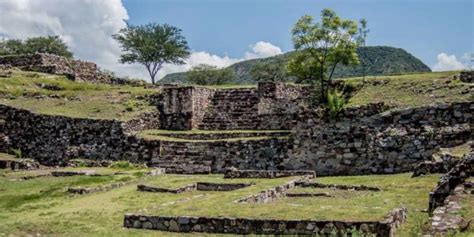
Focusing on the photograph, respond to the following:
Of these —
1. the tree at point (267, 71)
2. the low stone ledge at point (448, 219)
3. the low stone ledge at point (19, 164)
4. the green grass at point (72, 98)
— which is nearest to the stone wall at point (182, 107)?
the green grass at point (72, 98)

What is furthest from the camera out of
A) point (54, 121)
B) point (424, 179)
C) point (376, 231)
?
point (54, 121)

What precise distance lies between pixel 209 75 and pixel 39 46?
19.1 m

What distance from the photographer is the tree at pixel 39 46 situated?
210 feet

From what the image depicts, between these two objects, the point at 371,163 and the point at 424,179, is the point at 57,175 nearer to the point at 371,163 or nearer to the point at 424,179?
the point at 371,163

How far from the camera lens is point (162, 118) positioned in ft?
87.5

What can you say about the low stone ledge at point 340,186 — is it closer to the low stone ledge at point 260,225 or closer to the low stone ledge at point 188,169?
the low stone ledge at point 260,225

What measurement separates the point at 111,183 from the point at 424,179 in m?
8.92

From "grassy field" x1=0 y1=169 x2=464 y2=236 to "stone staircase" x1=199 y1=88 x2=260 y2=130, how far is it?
7.01m

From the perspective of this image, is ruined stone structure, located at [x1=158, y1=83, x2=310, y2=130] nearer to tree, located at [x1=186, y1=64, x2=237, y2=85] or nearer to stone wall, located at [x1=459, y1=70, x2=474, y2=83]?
stone wall, located at [x1=459, y1=70, x2=474, y2=83]

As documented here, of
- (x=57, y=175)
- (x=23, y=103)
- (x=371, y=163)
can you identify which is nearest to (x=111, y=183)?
(x=57, y=175)

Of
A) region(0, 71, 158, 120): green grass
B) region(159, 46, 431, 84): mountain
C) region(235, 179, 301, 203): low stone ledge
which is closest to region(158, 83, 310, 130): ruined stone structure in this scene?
region(0, 71, 158, 120): green grass

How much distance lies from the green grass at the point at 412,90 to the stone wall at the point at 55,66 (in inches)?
678

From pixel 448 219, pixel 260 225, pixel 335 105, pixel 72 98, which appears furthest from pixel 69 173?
pixel 448 219

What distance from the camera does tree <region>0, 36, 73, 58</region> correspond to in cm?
6412
